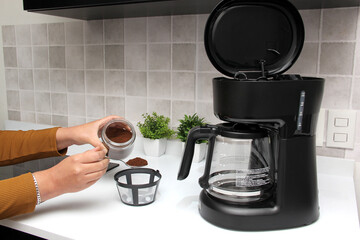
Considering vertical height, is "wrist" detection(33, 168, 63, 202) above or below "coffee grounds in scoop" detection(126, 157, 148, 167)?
above

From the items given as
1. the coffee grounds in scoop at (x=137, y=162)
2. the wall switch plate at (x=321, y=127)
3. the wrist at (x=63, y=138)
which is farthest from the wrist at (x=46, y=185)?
the wall switch plate at (x=321, y=127)

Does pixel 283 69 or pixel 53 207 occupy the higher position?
pixel 283 69

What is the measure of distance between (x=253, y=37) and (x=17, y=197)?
0.68 m

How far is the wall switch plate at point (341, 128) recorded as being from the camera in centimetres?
105

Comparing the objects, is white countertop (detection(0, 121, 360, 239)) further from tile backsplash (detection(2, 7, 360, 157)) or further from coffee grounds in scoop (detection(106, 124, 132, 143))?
tile backsplash (detection(2, 7, 360, 157))

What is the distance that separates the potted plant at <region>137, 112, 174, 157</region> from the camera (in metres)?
1.24

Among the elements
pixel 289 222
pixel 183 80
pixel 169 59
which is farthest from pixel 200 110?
pixel 289 222

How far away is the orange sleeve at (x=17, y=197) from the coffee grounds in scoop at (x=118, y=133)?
0.28 m

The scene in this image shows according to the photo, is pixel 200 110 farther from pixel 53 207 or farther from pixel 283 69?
pixel 53 207

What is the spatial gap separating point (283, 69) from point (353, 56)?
14.2 inches

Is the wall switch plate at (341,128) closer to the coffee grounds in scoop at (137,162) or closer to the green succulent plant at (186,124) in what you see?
the green succulent plant at (186,124)

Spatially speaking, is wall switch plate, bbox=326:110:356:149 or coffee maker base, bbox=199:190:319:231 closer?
coffee maker base, bbox=199:190:319:231

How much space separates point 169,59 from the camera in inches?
50.5

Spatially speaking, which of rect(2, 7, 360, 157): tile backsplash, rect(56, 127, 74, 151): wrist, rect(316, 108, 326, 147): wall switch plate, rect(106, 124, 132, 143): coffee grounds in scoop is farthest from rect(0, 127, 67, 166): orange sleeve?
rect(316, 108, 326, 147): wall switch plate
